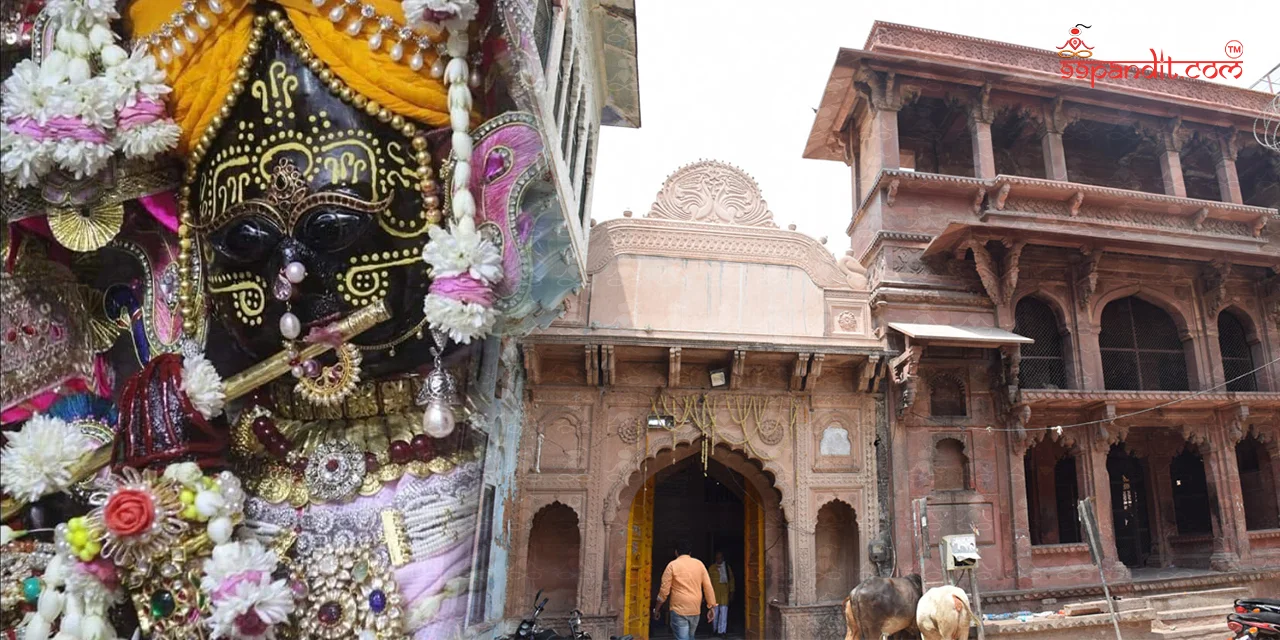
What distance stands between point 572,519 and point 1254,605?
870 cm

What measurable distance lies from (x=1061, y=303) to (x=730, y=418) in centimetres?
591

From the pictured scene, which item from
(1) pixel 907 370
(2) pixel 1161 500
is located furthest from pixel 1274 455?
(1) pixel 907 370

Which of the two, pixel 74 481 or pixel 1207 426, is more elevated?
pixel 1207 426

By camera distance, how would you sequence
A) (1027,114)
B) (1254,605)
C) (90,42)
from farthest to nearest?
1. (1027,114)
2. (1254,605)
3. (90,42)

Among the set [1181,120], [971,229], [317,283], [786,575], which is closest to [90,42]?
[317,283]

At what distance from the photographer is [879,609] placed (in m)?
8.27

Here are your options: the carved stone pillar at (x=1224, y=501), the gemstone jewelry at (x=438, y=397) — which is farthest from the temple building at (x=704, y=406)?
the carved stone pillar at (x=1224, y=501)

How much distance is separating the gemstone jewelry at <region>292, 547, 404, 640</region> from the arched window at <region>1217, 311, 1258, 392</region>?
14363 mm

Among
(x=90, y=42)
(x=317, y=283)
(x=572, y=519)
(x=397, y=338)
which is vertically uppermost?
(x=90, y=42)

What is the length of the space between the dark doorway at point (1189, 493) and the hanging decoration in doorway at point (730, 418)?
29.9 ft

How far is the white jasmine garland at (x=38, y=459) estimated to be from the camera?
10.3ft

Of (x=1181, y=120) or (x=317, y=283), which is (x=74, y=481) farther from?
(x=1181, y=120)

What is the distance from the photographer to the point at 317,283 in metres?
3.21

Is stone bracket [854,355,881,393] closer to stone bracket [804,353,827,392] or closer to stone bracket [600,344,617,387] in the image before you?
stone bracket [804,353,827,392]
